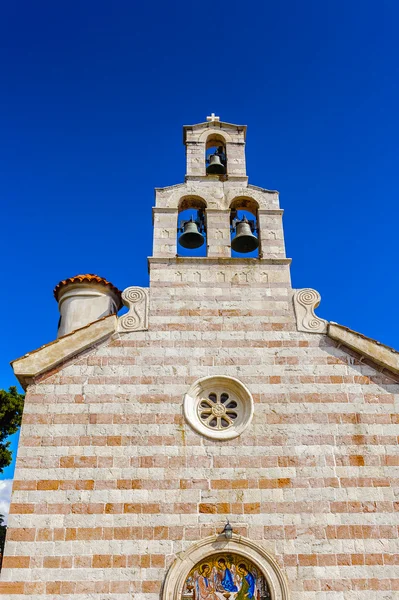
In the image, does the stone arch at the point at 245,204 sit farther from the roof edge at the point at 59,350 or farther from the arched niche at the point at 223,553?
the arched niche at the point at 223,553

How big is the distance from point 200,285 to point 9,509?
5399 millimetres

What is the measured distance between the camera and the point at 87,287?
46.8 feet

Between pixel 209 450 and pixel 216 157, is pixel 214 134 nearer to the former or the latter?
pixel 216 157

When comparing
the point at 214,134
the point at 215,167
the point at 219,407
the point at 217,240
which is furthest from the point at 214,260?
the point at 214,134

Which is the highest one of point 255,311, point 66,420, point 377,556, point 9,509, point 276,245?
point 276,245


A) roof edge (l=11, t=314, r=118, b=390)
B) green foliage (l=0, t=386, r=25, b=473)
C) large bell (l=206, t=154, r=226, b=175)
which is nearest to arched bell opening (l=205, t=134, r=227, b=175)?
large bell (l=206, t=154, r=226, b=175)

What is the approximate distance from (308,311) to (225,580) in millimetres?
5161

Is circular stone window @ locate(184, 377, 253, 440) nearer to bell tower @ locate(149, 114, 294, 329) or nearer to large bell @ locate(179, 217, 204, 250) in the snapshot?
bell tower @ locate(149, 114, 294, 329)

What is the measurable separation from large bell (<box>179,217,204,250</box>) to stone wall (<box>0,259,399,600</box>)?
183 centimetres

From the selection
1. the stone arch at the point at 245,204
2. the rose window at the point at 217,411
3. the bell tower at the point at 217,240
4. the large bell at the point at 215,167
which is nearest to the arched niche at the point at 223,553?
the rose window at the point at 217,411

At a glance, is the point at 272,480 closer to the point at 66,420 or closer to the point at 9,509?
the point at 66,420

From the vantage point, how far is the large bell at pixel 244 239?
12711 millimetres

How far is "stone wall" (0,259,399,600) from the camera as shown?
896cm

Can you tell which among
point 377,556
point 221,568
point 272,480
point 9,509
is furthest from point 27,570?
point 377,556
